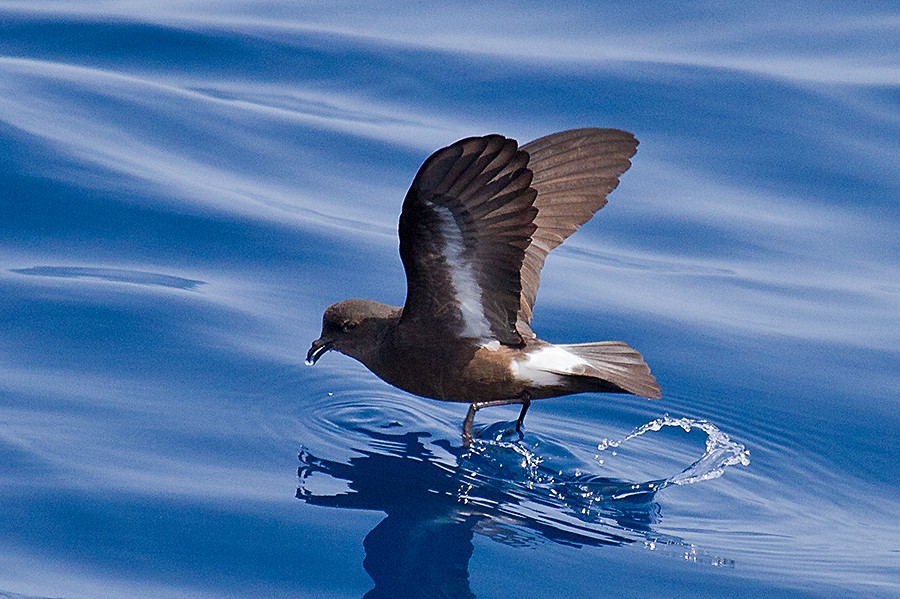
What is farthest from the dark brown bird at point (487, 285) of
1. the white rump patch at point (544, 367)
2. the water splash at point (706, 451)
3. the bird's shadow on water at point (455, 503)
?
the water splash at point (706, 451)

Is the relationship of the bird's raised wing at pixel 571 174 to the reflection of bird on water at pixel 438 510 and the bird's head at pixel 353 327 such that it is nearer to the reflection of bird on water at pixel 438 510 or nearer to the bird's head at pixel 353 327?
the bird's head at pixel 353 327

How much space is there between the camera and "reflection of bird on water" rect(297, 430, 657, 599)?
4395 millimetres

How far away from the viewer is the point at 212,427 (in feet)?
17.1

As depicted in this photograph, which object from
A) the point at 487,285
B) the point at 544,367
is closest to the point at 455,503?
the point at 544,367

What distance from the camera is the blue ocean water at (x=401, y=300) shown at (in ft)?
14.9

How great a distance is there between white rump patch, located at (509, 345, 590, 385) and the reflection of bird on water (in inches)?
14.6

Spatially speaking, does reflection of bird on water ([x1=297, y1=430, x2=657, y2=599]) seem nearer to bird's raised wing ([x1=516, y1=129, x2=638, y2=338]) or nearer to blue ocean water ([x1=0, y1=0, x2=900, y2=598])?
blue ocean water ([x1=0, y1=0, x2=900, y2=598])

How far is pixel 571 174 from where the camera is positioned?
5.32 m

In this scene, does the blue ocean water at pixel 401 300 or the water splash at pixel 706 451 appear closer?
the blue ocean water at pixel 401 300

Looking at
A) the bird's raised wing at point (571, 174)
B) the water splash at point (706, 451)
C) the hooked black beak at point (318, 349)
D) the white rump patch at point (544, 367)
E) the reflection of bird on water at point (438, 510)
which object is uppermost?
the bird's raised wing at point (571, 174)

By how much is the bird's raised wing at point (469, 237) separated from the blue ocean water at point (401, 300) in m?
0.55

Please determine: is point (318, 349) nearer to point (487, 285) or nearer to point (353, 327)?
point (353, 327)

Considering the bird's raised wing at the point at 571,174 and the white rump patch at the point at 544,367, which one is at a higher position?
the bird's raised wing at the point at 571,174

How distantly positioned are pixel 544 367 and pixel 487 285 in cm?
49
